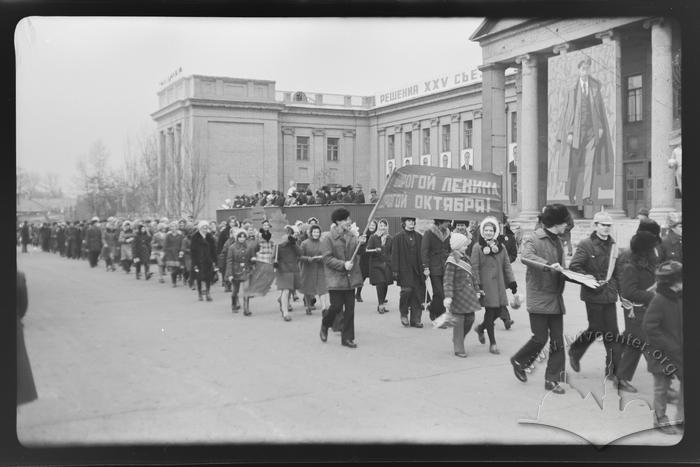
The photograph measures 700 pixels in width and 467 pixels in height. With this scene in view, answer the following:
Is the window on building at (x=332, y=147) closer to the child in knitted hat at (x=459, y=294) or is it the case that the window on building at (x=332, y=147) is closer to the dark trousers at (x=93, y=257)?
the child in knitted hat at (x=459, y=294)

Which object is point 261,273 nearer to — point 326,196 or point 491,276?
point 491,276

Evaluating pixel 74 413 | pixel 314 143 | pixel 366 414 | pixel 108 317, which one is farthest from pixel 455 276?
pixel 314 143

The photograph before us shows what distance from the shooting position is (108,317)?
1223cm

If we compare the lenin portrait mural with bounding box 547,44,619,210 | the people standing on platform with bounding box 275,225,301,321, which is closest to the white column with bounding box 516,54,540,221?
the lenin portrait mural with bounding box 547,44,619,210

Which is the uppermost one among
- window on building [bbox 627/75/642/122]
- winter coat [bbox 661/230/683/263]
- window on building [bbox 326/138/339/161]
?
window on building [bbox 627/75/642/122]

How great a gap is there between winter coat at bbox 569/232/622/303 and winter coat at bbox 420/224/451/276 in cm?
398

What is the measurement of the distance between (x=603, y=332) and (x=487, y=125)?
23.7 meters

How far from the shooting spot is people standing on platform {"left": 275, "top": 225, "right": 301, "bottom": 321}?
1223cm

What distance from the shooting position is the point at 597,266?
7.11m

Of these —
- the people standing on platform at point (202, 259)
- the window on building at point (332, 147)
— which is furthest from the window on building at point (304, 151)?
the people standing on platform at point (202, 259)

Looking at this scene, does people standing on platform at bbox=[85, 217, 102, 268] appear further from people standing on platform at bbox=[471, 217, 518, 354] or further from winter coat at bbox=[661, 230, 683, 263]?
winter coat at bbox=[661, 230, 683, 263]

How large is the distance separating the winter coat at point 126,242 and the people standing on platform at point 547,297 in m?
14.8
